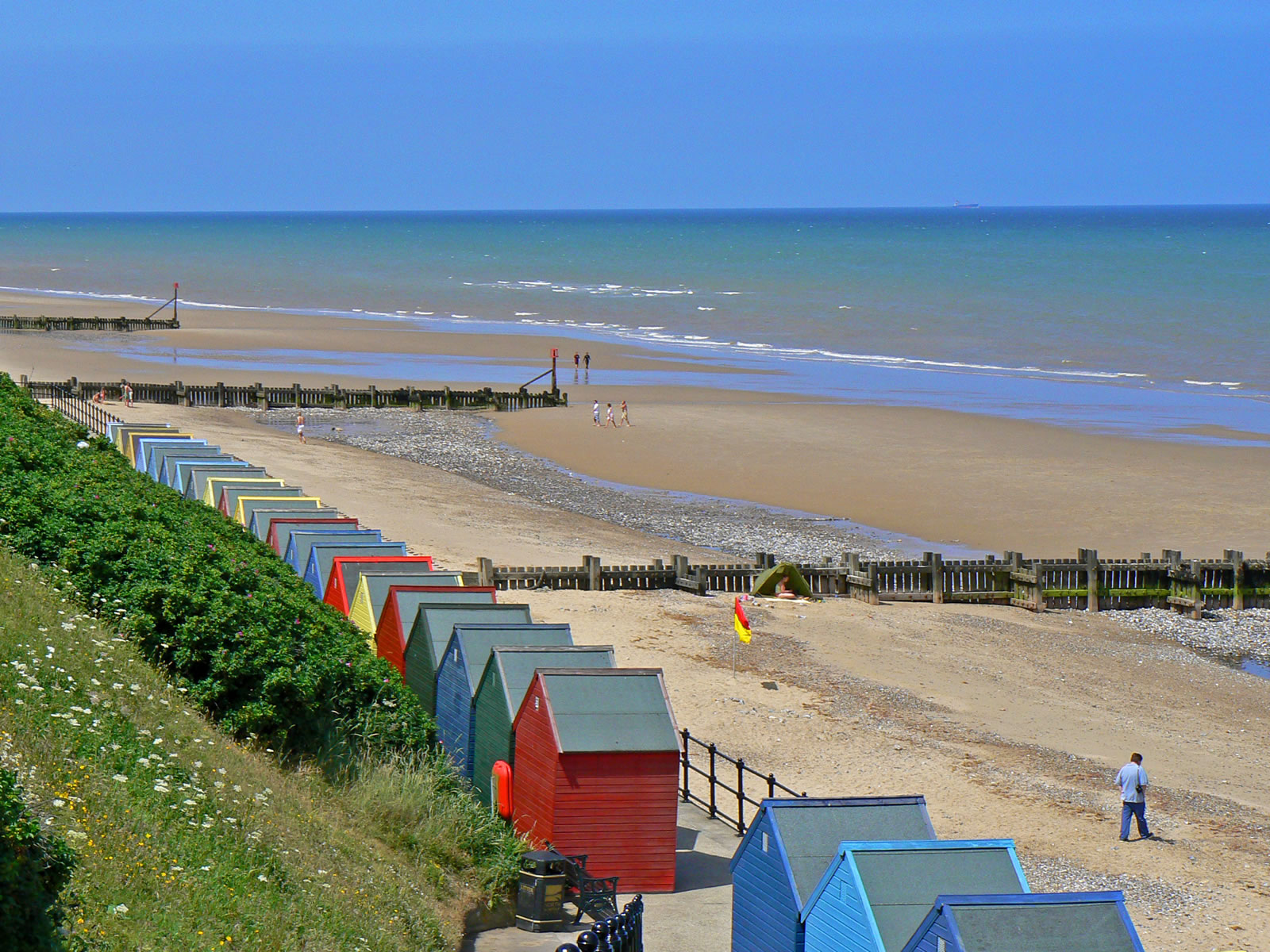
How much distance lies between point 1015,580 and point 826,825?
17.8 meters

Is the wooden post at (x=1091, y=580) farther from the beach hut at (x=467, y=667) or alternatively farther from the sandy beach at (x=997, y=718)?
the beach hut at (x=467, y=667)

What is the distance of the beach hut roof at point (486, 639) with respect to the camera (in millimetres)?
15125

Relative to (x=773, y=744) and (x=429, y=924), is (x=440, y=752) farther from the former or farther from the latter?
(x=773, y=744)

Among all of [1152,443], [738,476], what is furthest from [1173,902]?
[1152,443]

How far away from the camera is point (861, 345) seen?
268ft

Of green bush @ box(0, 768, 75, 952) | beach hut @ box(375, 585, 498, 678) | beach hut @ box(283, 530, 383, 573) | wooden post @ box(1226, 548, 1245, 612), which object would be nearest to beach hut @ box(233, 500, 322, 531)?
beach hut @ box(283, 530, 383, 573)

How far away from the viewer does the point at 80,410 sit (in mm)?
40844

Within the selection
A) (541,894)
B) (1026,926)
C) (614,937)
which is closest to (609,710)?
(541,894)

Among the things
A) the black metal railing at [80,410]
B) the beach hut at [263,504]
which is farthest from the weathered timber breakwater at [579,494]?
the beach hut at [263,504]

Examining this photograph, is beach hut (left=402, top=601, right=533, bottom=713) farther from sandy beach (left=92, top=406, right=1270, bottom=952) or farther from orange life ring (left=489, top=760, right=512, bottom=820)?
sandy beach (left=92, top=406, right=1270, bottom=952)

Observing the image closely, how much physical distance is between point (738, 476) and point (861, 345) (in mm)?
42567

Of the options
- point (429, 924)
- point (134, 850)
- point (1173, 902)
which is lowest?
point (1173, 902)

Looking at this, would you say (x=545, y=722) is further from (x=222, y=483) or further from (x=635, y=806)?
(x=222, y=483)

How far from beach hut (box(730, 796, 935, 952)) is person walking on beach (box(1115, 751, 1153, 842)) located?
548 cm
